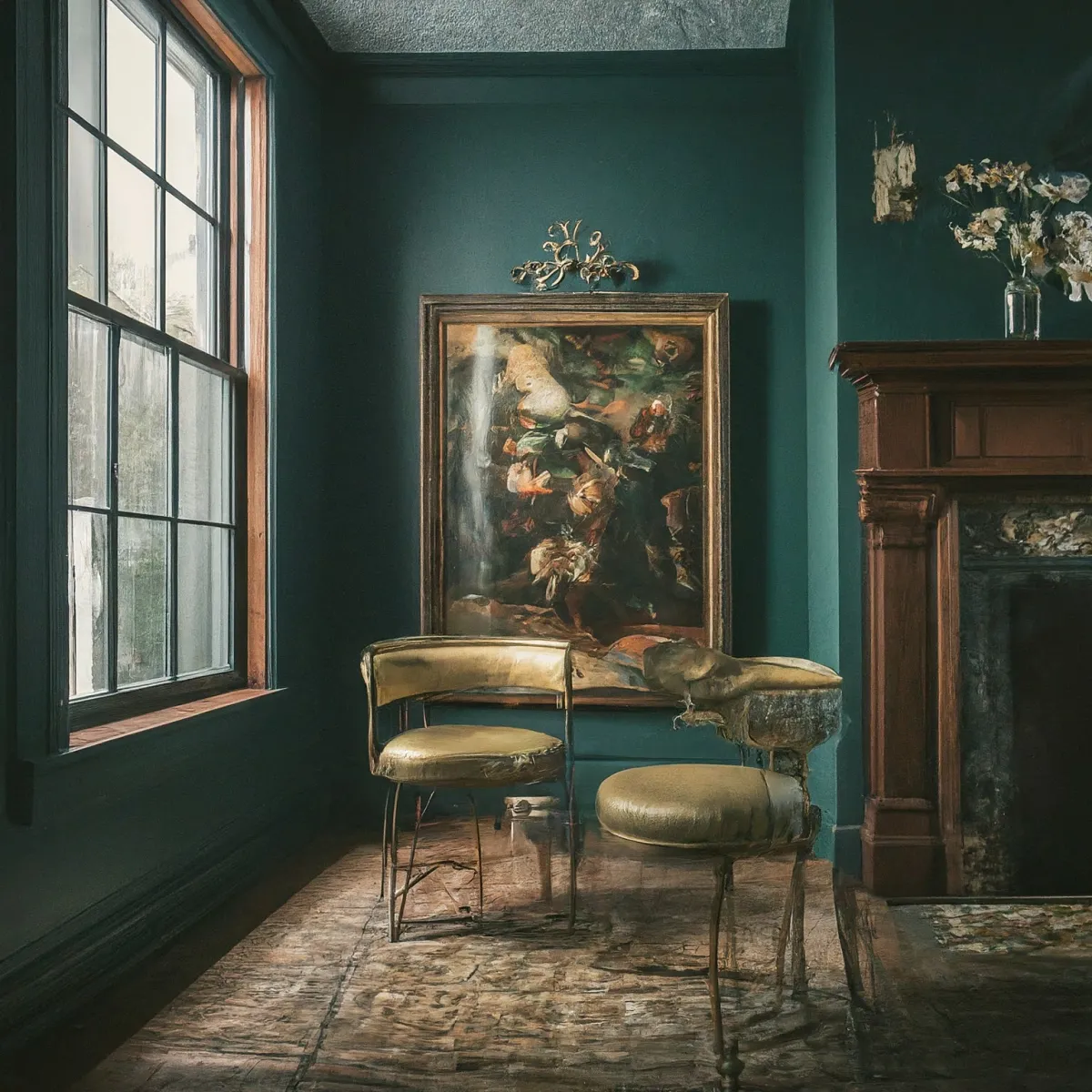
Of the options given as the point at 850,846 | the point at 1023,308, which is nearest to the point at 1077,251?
the point at 1023,308

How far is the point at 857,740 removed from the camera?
3703 mm

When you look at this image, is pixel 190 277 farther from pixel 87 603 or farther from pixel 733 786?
pixel 733 786

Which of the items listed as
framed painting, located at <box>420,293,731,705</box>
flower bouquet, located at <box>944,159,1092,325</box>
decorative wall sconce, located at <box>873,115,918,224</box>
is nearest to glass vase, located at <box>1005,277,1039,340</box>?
flower bouquet, located at <box>944,159,1092,325</box>

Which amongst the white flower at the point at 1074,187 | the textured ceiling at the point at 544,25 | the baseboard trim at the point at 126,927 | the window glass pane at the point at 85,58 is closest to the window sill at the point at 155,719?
the baseboard trim at the point at 126,927

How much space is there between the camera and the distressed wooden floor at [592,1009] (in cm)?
217

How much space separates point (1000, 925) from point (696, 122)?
3.36 meters

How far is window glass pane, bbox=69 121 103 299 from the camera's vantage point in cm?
279

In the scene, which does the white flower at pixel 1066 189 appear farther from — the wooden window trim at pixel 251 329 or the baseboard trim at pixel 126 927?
the baseboard trim at pixel 126 927

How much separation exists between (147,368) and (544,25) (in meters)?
2.29

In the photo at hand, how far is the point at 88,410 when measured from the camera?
288cm

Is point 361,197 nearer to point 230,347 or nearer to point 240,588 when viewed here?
point 230,347

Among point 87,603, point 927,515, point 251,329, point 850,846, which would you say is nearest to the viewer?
point 87,603

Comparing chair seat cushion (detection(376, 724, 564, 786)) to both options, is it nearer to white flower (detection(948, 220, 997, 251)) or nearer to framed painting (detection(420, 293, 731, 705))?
framed painting (detection(420, 293, 731, 705))

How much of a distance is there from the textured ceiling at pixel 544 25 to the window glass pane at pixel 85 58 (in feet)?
4.85
